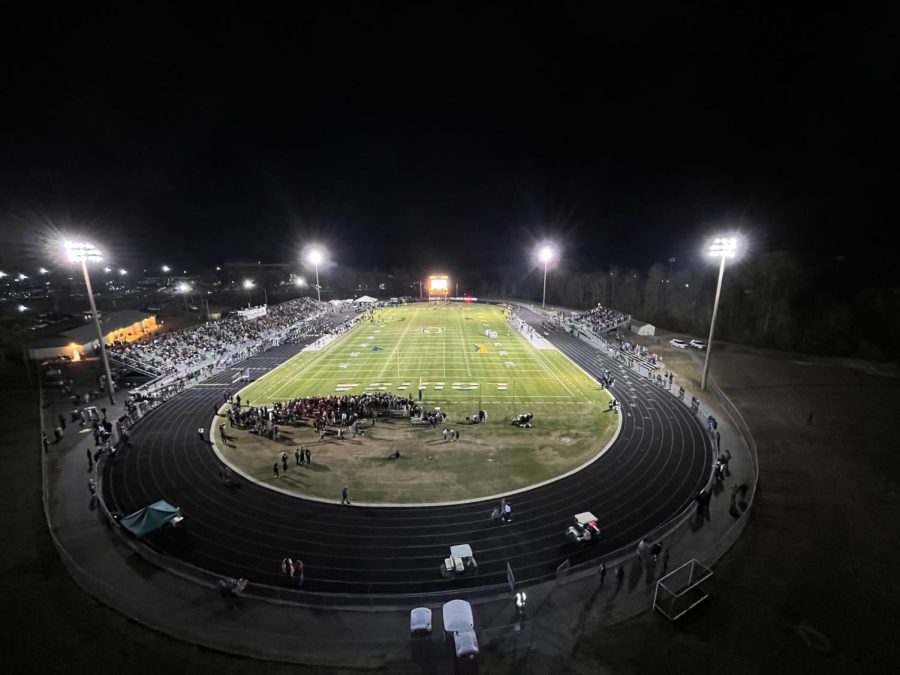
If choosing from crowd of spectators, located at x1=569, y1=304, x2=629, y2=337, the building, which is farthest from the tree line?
the building

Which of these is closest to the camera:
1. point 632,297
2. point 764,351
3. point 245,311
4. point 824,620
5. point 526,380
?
point 824,620

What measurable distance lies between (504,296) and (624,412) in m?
92.6

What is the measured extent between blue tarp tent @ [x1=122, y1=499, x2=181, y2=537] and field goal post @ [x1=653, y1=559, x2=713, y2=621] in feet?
59.7

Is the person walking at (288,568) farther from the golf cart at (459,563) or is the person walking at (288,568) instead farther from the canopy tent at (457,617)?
the canopy tent at (457,617)

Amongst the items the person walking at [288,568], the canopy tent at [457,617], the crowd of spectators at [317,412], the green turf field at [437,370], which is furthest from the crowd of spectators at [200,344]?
the canopy tent at [457,617]

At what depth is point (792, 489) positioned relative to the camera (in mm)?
17781

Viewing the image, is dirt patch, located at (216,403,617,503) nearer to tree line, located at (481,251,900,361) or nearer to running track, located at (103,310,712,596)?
running track, located at (103,310,712,596)

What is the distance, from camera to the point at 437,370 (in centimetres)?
3950

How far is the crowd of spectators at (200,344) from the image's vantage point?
37.9 metres

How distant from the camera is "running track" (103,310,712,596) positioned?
44.5ft

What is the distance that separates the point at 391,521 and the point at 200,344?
39.5 metres

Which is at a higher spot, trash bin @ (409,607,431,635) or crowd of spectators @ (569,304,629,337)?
crowd of spectators @ (569,304,629,337)

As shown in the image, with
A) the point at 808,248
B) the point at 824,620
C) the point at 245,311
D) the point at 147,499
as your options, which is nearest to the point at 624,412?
the point at 824,620

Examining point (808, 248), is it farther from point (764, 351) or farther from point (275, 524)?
point (275, 524)
